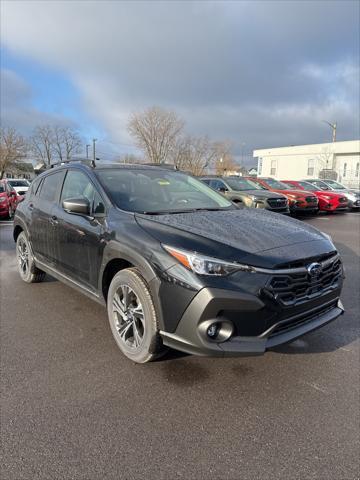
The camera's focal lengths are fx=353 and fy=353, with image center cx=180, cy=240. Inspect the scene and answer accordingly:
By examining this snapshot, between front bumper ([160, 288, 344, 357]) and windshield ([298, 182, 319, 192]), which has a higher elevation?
windshield ([298, 182, 319, 192])

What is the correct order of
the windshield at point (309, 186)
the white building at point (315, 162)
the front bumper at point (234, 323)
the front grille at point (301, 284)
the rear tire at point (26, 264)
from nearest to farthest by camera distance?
the front bumper at point (234, 323), the front grille at point (301, 284), the rear tire at point (26, 264), the windshield at point (309, 186), the white building at point (315, 162)

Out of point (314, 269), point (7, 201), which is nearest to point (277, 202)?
point (7, 201)

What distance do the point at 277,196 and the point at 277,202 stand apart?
0.29 meters

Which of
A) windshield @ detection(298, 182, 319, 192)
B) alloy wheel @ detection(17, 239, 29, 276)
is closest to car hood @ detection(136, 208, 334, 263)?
alloy wheel @ detection(17, 239, 29, 276)

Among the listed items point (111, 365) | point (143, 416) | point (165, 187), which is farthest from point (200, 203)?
point (143, 416)

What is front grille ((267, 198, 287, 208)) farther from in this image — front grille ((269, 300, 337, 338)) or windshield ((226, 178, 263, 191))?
front grille ((269, 300, 337, 338))

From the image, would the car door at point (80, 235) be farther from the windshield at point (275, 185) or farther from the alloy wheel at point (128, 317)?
the windshield at point (275, 185)

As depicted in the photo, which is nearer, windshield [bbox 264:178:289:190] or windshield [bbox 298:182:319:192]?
windshield [bbox 264:178:289:190]

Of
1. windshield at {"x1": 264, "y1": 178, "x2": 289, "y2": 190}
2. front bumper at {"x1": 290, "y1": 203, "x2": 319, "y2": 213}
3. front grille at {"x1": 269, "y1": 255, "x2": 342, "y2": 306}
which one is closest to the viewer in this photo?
front grille at {"x1": 269, "y1": 255, "x2": 342, "y2": 306}

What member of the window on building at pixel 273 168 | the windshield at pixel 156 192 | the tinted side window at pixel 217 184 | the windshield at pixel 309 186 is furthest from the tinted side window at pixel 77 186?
the window on building at pixel 273 168

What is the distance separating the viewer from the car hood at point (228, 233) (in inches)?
99.4

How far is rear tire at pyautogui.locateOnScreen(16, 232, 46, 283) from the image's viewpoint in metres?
4.87

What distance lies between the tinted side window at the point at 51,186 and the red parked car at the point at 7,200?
9.24 metres

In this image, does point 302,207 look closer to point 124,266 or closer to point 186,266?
point 124,266
